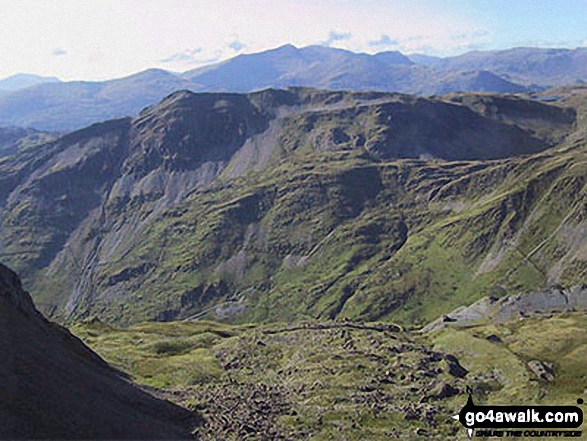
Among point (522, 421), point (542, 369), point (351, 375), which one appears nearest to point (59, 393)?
point (351, 375)

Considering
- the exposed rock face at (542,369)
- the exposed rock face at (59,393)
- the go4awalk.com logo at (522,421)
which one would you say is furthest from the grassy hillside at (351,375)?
the exposed rock face at (59,393)

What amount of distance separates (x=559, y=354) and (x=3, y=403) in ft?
443

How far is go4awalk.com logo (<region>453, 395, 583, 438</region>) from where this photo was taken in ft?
304

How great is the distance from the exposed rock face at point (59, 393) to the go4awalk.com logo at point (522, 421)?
5199cm

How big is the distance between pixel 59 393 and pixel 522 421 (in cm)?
7805

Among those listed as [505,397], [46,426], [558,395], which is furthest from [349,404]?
[46,426]

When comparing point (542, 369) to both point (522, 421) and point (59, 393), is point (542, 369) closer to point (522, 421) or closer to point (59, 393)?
point (522, 421)

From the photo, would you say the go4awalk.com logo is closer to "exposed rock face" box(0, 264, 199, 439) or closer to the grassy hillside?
the grassy hillside

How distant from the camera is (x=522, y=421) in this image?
3834 inches

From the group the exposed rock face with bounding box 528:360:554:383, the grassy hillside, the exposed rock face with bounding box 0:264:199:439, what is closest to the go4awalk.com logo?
the grassy hillside

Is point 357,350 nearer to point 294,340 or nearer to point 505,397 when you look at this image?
point 294,340

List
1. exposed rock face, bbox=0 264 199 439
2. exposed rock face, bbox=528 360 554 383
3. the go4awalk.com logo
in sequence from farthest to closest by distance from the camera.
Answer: exposed rock face, bbox=528 360 554 383
the go4awalk.com logo
exposed rock face, bbox=0 264 199 439

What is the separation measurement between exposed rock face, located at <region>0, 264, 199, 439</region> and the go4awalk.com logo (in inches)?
2047

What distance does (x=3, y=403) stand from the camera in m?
72.9
